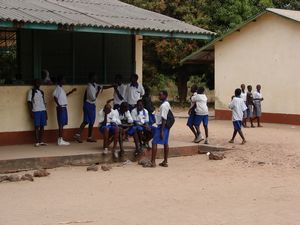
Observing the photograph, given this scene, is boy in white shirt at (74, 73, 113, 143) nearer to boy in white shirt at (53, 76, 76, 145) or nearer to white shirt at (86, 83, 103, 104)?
white shirt at (86, 83, 103, 104)

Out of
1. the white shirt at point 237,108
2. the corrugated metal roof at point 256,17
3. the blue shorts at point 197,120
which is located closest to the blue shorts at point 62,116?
the blue shorts at point 197,120

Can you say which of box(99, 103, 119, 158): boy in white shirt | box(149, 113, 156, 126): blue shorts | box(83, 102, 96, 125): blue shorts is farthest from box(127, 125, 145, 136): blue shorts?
box(83, 102, 96, 125): blue shorts

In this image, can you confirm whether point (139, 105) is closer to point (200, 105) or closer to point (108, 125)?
point (108, 125)

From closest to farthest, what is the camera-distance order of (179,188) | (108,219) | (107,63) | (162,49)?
(108,219)
(179,188)
(107,63)
(162,49)

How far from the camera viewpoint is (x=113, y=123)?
10.6 meters

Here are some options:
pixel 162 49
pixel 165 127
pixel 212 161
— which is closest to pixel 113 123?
pixel 165 127

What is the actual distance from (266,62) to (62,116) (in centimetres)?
1023

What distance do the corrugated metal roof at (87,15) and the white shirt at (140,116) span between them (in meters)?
1.60

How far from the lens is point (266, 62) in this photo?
1975cm

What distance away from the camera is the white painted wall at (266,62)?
61.9 feet

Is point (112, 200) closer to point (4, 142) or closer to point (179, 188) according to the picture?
point (179, 188)

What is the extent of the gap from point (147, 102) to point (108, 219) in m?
5.26

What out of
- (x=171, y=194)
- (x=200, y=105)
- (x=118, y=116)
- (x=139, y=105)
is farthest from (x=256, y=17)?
(x=171, y=194)

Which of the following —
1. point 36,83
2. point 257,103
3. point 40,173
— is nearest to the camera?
point 40,173
